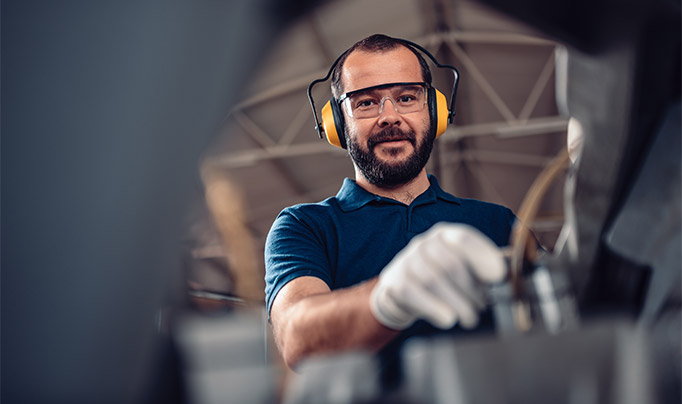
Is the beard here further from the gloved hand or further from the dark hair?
the gloved hand

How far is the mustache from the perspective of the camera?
471 millimetres

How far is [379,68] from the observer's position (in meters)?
0.47

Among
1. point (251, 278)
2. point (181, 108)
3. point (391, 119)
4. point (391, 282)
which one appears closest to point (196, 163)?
point (181, 108)

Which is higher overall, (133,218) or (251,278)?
(133,218)

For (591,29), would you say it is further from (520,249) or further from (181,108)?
(181,108)

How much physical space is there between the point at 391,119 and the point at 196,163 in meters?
0.25

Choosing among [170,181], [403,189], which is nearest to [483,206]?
[403,189]

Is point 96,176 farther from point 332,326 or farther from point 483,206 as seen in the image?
point 483,206

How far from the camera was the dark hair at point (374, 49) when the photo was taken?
47 centimetres

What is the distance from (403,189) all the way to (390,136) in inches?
2.6

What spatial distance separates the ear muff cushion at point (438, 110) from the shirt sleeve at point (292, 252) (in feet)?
0.52

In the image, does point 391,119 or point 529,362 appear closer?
point 529,362

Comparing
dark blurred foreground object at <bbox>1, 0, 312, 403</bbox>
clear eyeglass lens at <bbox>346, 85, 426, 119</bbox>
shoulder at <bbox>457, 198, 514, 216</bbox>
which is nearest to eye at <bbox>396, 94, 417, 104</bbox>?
clear eyeglass lens at <bbox>346, 85, 426, 119</bbox>

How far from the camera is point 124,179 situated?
0.23m
